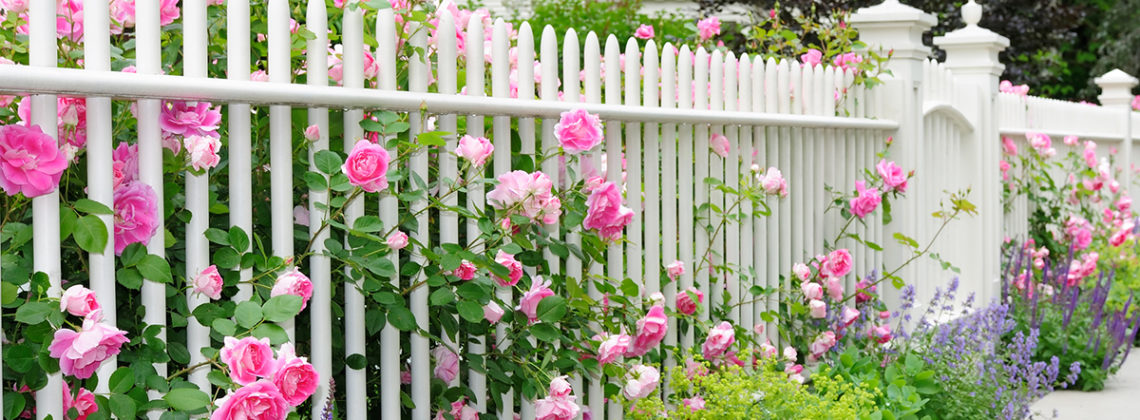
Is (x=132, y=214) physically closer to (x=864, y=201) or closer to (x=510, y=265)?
(x=510, y=265)

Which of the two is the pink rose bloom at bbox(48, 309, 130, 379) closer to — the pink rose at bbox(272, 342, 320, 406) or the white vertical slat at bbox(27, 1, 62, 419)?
the white vertical slat at bbox(27, 1, 62, 419)

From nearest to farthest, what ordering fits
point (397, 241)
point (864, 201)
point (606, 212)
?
1. point (397, 241)
2. point (606, 212)
3. point (864, 201)

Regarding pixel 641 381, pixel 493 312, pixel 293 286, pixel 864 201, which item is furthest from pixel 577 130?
pixel 864 201

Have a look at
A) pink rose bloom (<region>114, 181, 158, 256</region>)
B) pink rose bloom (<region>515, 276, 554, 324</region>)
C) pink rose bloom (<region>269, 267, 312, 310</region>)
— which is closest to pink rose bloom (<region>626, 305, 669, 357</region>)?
pink rose bloom (<region>515, 276, 554, 324</region>)

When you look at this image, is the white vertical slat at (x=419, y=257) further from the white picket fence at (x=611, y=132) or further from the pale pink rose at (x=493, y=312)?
the pale pink rose at (x=493, y=312)

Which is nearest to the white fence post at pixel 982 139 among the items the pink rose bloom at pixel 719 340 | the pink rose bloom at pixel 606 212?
the pink rose bloom at pixel 719 340

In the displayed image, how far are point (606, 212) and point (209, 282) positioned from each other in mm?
1031

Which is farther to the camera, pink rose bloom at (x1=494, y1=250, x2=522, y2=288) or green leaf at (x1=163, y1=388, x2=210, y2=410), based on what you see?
pink rose bloom at (x1=494, y1=250, x2=522, y2=288)

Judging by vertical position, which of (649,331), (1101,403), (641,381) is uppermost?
(649,331)

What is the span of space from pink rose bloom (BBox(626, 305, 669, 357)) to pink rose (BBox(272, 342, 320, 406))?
1245mm

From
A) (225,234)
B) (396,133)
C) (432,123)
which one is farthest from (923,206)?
(225,234)

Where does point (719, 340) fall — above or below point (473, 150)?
below

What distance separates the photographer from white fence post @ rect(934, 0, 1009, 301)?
5.91 metres

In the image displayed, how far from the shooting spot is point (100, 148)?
2061 mm
